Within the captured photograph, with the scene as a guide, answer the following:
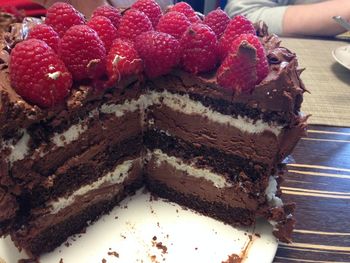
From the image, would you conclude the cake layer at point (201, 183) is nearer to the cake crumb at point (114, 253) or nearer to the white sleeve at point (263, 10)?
the cake crumb at point (114, 253)

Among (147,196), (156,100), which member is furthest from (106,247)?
(156,100)

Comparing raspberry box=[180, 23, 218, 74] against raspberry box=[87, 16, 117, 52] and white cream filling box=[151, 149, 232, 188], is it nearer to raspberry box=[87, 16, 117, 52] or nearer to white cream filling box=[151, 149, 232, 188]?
raspberry box=[87, 16, 117, 52]

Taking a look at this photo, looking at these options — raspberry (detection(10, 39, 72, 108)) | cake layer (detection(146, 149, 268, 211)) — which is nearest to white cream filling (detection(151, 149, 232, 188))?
cake layer (detection(146, 149, 268, 211))

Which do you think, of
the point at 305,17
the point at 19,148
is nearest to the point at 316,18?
the point at 305,17

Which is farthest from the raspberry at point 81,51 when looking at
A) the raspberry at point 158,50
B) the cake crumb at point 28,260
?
the cake crumb at point 28,260

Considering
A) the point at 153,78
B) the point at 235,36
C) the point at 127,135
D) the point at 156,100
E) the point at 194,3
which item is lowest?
the point at 194,3

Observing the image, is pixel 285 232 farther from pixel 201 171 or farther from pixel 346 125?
pixel 346 125
